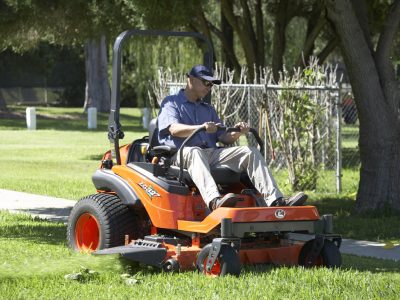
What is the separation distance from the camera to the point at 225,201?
8.27 metres

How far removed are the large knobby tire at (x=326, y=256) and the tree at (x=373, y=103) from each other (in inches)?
185

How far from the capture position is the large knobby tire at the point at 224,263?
315 inches

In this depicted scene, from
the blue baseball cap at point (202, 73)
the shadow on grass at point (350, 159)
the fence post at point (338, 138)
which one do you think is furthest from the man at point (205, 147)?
the shadow on grass at point (350, 159)

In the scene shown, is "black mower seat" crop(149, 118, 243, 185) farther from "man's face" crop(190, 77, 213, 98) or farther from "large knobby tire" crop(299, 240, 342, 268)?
"large knobby tire" crop(299, 240, 342, 268)

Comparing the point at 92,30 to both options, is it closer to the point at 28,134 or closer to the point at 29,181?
the point at 29,181

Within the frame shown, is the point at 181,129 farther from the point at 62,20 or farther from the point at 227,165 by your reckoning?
the point at 62,20

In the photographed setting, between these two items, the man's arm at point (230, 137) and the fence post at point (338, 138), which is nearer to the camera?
the man's arm at point (230, 137)

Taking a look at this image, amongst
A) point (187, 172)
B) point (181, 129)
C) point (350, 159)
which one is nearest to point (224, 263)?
point (187, 172)

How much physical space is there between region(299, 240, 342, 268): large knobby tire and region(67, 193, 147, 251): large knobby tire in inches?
55.6

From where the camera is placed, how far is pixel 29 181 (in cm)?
1814

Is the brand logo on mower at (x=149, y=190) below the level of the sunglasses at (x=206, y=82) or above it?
below

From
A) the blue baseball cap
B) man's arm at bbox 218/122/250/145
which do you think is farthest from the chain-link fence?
the blue baseball cap

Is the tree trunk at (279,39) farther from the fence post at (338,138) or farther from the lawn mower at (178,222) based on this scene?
the lawn mower at (178,222)

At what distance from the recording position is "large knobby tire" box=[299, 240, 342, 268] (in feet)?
28.2
